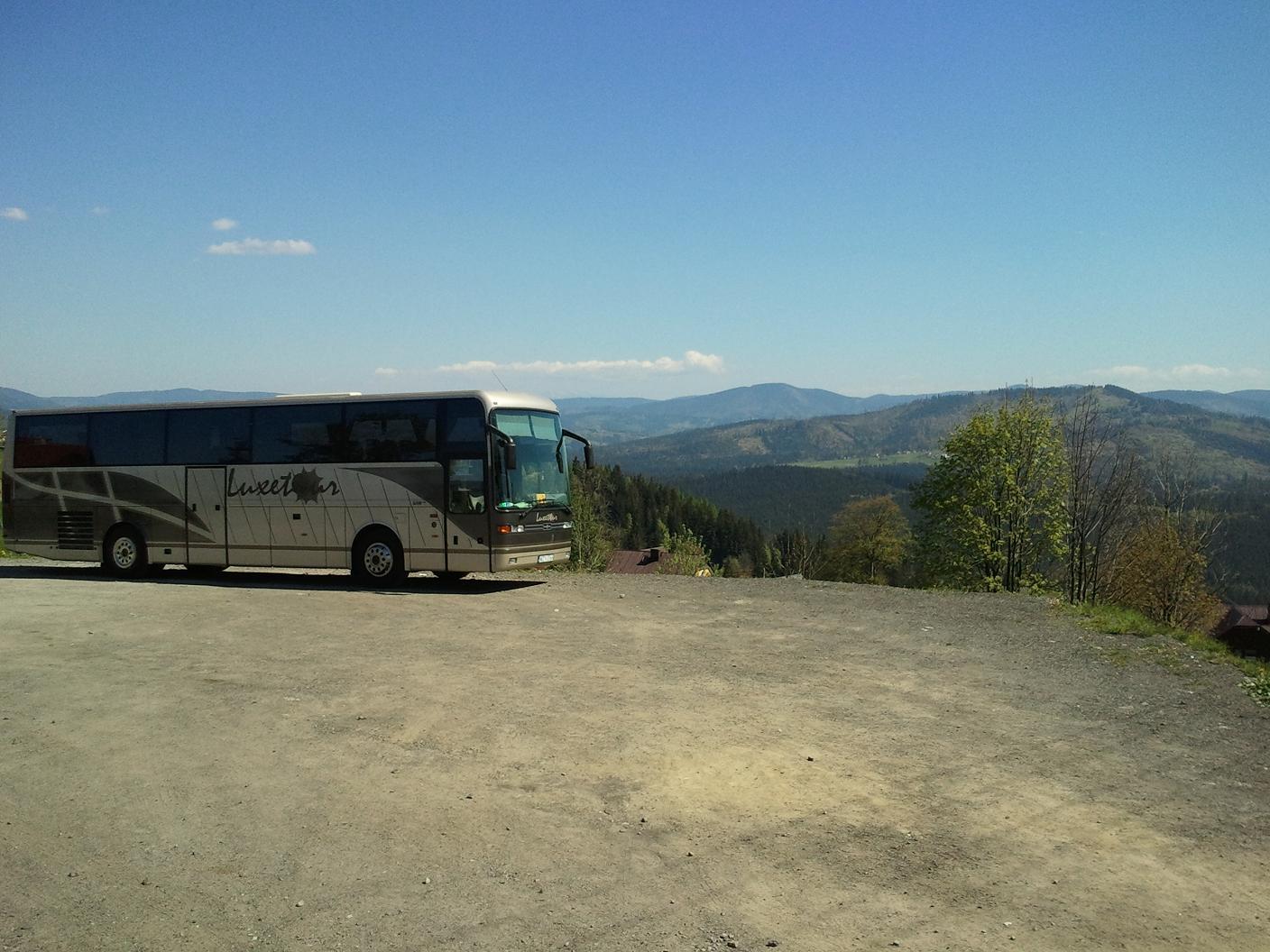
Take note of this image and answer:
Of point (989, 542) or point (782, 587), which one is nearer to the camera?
point (782, 587)

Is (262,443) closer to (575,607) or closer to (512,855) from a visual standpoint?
(575,607)

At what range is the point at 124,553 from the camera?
20.4 m

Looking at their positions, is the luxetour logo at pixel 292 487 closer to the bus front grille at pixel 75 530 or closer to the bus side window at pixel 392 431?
the bus side window at pixel 392 431

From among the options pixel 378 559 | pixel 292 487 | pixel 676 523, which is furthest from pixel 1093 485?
pixel 676 523

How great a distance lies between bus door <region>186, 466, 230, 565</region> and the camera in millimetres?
19406

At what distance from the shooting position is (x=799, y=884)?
5414 millimetres

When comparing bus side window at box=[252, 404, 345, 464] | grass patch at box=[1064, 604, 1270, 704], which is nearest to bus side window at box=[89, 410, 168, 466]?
bus side window at box=[252, 404, 345, 464]

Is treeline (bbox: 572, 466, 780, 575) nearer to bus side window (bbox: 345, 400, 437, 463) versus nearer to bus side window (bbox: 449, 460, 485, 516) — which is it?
bus side window (bbox: 345, 400, 437, 463)

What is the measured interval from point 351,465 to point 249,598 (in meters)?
3.24

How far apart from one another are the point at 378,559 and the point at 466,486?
8.33 feet

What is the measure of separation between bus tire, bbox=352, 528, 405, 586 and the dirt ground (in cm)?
521

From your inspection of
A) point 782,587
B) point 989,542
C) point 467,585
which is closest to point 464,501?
point 467,585

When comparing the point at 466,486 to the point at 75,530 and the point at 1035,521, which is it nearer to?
the point at 75,530

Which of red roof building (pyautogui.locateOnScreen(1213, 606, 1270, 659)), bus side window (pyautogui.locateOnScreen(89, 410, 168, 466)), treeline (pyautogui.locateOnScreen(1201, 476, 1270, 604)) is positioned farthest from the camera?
treeline (pyautogui.locateOnScreen(1201, 476, 1270, 604))
